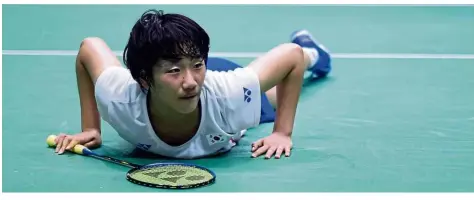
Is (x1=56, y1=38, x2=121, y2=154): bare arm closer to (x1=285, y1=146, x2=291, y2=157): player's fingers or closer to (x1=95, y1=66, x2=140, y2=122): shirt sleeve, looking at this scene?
(x1=95, y1=66, x2=140, y2=122): shirt sleeve

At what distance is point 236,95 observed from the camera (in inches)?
136

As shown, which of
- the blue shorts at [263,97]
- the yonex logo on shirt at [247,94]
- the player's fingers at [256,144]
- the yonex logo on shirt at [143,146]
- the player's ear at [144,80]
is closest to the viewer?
the player's ear at [144,80]

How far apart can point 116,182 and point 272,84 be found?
2.16 feet

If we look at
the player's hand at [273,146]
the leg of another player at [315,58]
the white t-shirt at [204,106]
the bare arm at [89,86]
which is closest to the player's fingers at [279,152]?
the player's hand at [273,146]

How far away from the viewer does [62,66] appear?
16.3 ft

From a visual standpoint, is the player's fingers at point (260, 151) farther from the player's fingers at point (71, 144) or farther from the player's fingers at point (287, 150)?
the player's fingers at point (71, 144)

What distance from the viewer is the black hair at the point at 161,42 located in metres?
3.28

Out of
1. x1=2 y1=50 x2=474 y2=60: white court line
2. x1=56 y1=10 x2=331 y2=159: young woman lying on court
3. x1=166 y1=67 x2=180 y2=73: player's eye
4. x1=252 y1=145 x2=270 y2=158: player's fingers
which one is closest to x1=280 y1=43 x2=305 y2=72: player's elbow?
x1=56 y1=10 x2=331 y2=159: young woman lying on court

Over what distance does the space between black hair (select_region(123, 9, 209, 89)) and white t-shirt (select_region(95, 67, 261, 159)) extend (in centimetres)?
12

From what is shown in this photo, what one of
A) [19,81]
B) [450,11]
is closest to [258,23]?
[450,11]

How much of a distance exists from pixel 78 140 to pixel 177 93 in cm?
54

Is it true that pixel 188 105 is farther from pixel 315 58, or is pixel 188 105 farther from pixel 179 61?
pixel 315 58

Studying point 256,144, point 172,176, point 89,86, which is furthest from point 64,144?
point 256,144

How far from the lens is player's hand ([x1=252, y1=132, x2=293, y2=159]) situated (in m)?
3.63
